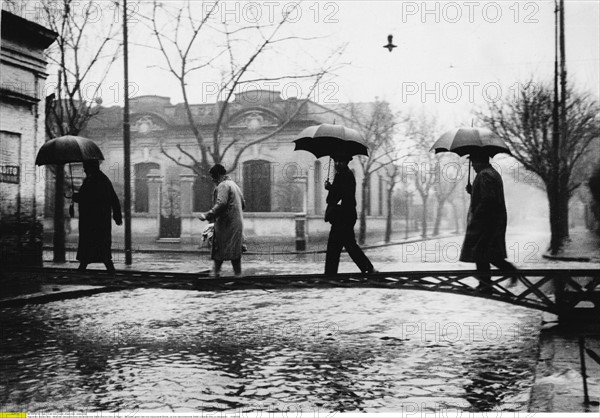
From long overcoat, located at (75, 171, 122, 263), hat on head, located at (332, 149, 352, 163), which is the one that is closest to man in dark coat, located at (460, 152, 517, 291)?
hat on head, located at (332, 149, 352, 163)

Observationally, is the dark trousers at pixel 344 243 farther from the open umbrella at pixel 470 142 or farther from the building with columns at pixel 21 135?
the building with columns at pixel 21 135

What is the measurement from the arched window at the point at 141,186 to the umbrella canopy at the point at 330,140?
21895 millimetres

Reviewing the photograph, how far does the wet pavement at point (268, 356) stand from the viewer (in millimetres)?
4324

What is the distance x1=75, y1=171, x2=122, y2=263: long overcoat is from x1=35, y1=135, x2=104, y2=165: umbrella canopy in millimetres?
404

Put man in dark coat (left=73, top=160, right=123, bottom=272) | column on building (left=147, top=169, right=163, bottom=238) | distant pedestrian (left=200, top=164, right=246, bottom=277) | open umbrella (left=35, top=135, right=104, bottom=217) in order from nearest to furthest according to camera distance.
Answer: open umbrella (left=35, top=135, right=104, bottom=217) < man in dark coat (left=73, top=160, right=123, bottom=272) < distant pedestrian (left=200, top=164, right=246, bottom=277) < column on building (left=147, top=169, right=163, bottom=238)

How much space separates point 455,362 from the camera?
18.0 feet

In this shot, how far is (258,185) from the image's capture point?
29141 mm

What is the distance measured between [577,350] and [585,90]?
19.6 meters

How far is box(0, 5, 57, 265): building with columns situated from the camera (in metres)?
10.8

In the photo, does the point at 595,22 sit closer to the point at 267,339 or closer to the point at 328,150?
the point at 328,150

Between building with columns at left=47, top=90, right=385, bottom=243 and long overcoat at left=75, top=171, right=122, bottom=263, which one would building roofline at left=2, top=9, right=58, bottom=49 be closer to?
long overcoat at left=75, top=171, right=122, bottom=263

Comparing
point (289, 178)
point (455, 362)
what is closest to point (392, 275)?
point (455, 362)

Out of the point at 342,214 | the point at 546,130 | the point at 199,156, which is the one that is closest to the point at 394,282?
the point at 342,214

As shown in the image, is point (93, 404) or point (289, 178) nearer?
point (93, 404)
